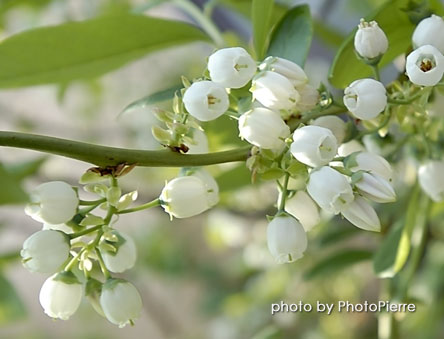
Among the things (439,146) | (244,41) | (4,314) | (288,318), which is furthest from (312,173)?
(288,318)

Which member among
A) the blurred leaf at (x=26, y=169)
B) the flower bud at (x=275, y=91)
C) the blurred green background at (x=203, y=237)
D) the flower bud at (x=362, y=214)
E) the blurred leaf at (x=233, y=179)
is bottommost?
the blurred green background at (x=203, y=237)

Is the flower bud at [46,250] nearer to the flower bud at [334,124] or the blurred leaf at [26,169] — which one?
the flower bud at [334,124]

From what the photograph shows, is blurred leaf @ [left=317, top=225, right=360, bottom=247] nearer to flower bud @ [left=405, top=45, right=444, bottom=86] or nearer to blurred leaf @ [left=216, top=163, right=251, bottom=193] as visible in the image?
blurred leaf @ [left=216, top=163, right=251, bottom=193]

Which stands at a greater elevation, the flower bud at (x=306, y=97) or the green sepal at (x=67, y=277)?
the flower bud at (x=306, y=97)

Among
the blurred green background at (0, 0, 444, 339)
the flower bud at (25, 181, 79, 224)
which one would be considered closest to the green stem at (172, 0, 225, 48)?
the blurred green background at (0, 0, 444, 339)

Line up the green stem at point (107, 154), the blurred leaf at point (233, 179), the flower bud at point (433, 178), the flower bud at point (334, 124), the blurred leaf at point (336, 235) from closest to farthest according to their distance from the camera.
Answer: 1. the green stem at point (107, 154)
2. the flower bud at point (334, 124)
3. the flower bud at point (433, 178)
4. the blurred leaf at point (233, 179)
5. the blurred leaf at point (336, 235)

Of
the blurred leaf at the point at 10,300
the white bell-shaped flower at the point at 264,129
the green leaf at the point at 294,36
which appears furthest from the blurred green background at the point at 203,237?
the white bell-shaped flower at the point at 264,129
